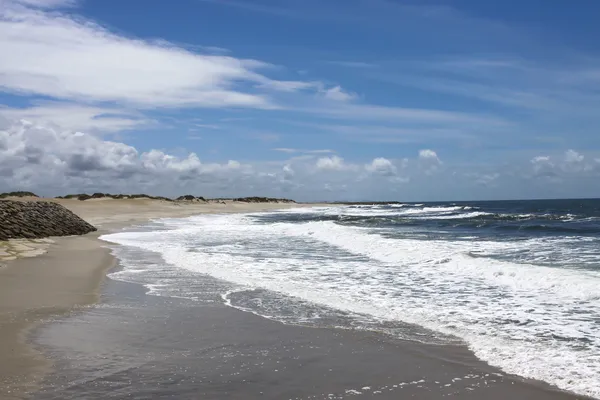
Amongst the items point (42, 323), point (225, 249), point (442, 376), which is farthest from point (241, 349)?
point (225, 249)

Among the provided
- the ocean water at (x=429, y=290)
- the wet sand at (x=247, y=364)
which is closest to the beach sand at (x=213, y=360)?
the wet sand at (x=247, y=364)

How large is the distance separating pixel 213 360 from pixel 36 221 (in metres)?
21.6

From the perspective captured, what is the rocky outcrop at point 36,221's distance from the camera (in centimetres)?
2177

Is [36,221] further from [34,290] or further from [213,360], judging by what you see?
[213,360]

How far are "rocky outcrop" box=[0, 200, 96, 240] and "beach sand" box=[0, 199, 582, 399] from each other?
47.1ft

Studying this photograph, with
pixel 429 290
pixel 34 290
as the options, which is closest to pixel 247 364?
pixel 429 290

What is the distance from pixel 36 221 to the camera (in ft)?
80.0

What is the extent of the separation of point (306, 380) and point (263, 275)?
8017 millimetres

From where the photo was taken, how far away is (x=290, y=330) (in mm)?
7688

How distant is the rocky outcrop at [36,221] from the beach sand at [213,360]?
47.1ft

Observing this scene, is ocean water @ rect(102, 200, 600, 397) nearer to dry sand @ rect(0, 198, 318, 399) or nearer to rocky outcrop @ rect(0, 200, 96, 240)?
dry sand @ rect(0, 198, 318, 399)

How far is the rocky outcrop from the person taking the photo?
71.4ft

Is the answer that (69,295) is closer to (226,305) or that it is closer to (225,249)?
(226,305)

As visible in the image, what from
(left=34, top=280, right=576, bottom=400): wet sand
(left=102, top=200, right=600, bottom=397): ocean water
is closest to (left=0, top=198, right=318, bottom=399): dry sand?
(left=34, top=280, right=576, bottom=400): wet sand
